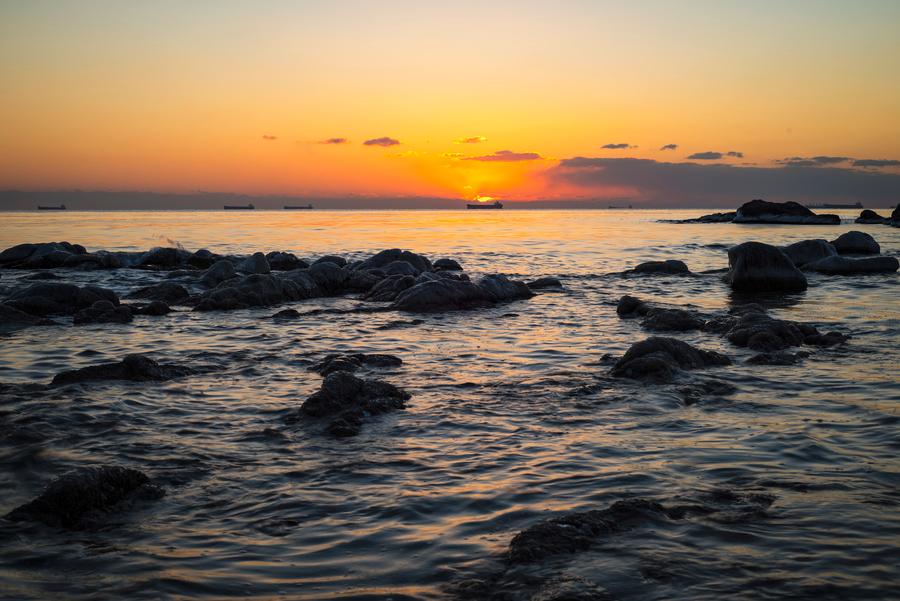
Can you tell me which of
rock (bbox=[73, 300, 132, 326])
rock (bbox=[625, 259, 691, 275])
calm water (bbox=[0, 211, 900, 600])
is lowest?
calm water (bbox=[0, 211, 900, 600])

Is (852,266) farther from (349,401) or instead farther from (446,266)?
(349,401)

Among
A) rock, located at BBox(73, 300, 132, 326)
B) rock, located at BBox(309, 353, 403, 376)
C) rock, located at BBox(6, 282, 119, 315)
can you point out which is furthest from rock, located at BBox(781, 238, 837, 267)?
rock, located at BBox(6, 282, 119, 315)

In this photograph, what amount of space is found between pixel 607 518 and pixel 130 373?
25.4 ft

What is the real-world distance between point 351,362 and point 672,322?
7.44m

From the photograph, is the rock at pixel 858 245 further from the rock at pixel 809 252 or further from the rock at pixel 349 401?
the rock at pixel 349 401

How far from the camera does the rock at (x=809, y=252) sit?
28594mm

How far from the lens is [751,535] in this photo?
520 centimetres

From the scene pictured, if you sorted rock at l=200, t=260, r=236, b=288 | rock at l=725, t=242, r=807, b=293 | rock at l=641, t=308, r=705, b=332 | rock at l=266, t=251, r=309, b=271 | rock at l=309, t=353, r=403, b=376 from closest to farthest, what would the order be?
rock at l=309, t=353, r=403, b=376 < rock at l=641, t=308, r=705, b=332 < rock at l=725, t=242, r=807, b=293 < rock at l=200, t=260, r=236, b=288 < rock at l=266, t=251, r=309, b=271

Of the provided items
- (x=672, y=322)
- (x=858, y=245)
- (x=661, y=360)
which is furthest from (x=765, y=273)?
(x=858, y=245)

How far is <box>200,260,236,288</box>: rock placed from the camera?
24344 mm

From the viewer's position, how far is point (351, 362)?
11.3 metres

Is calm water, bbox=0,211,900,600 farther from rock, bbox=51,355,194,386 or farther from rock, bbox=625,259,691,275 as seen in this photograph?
rock, bbox=625,259,691,275

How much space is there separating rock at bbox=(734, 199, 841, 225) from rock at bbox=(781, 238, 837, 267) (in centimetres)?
6486

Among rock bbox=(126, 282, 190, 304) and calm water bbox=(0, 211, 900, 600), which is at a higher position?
rock bbox=(126, 282, 190, 304)
